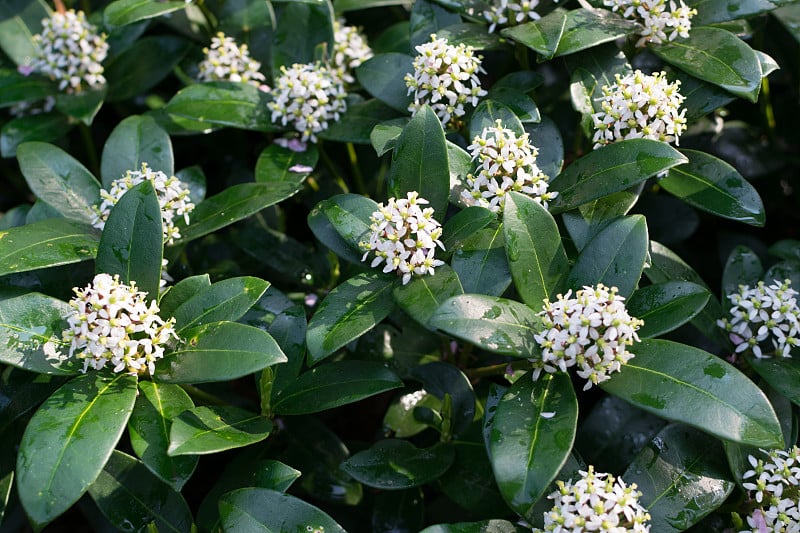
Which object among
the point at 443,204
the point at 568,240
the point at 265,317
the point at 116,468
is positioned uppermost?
the point at 443,204

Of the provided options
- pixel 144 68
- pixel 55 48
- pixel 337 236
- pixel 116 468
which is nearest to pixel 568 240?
pixel 337 236

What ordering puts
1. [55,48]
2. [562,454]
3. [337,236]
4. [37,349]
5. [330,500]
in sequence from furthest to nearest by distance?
1. [55,48]
2. [330,500]
3. [337,236]
4. [37,349]
5. [562,454]

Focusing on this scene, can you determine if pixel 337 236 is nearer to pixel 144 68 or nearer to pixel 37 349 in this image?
pixel 37 349

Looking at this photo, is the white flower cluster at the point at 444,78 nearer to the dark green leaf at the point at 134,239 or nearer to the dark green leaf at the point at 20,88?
the dark green leaf at the point at 134,239

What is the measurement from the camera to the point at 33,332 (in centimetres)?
254

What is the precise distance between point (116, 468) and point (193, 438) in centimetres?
63

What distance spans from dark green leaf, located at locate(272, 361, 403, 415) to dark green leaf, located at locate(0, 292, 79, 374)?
71 cm

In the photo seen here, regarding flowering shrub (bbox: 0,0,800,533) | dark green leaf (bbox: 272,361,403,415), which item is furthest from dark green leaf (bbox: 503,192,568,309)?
dark green leaf (bbox: 272,361,403,415)

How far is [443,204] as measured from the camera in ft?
8.63

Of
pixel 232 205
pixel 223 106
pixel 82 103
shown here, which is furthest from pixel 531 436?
pixel 82 103

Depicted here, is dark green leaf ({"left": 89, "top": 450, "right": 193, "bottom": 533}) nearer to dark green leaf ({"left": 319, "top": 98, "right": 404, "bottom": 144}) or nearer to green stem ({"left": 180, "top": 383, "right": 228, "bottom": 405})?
green stem ({"left": 180, "top": 383, "right": 228, "bottom": 405})

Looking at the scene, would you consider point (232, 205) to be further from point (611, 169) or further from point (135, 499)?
point (611, 169)

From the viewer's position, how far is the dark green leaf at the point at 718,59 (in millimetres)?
2814

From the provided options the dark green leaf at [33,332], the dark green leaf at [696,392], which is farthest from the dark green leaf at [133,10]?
the dark green leaf at [696,392]
